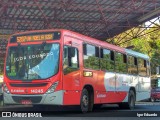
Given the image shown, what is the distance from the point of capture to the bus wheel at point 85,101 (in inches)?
508

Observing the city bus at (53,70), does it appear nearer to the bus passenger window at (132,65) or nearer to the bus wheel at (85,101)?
the bus wheel at (85,101)

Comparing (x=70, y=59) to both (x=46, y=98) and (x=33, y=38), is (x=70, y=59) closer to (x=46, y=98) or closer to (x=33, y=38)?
(x=33, y=38)

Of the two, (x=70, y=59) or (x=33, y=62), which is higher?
(x=70, y=59)

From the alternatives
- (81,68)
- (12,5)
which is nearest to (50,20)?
(12,5)

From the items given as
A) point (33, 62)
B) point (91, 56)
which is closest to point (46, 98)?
point (33, 62)

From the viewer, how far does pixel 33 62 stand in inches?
478

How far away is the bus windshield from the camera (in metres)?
11.9

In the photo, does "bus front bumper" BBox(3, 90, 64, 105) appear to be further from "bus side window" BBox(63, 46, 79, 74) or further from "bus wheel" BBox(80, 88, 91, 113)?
"bus wheel" BBox(80, 88, 91, 113)

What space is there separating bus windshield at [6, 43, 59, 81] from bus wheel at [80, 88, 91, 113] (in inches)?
68.8

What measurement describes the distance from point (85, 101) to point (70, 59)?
5.78ft

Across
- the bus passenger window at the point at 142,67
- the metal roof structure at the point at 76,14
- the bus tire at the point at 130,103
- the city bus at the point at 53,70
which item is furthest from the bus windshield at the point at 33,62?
the metal roof structure at the point at 76,14

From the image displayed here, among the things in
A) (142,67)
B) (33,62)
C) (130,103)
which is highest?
(142,67)

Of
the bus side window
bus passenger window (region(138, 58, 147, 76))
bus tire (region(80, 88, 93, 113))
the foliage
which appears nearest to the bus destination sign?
the bus side window

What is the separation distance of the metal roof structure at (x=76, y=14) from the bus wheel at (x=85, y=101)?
1020 centimetres
